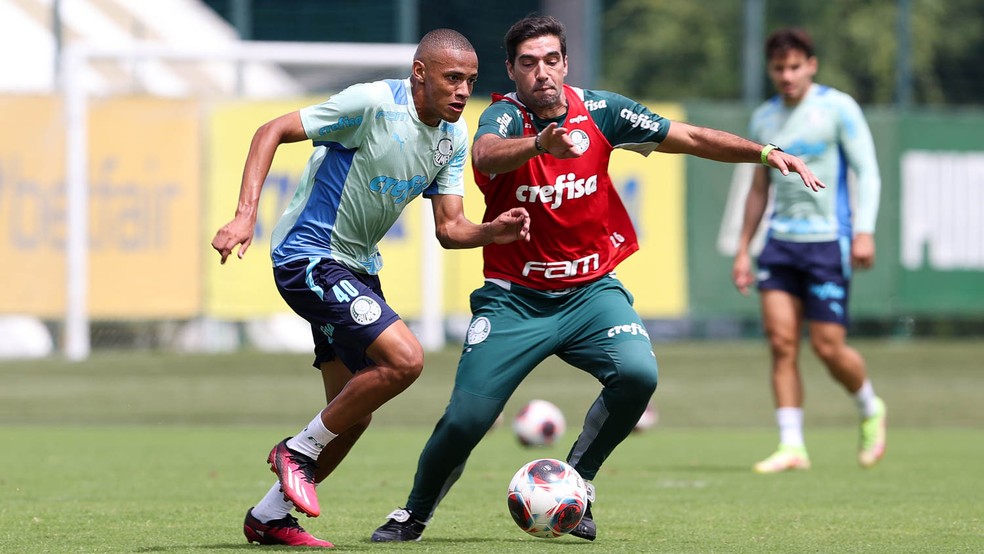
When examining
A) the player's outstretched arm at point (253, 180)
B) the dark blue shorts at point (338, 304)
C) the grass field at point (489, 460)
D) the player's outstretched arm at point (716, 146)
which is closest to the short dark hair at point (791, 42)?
the grass field at point (489, 460)

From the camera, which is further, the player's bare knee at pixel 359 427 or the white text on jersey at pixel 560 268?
the white text on jersey at pixel 560 268

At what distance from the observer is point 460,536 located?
21.7 feet

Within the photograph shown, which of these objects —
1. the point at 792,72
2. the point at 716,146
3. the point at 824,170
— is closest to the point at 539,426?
the point at 824,170

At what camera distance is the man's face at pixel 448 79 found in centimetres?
624

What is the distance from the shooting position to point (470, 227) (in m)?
6.25

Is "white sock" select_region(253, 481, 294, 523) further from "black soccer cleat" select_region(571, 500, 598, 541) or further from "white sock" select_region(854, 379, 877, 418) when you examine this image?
"white sock" select_region(854, 379, 877, 418)

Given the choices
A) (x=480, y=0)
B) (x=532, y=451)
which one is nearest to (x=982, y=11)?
(x=480, y=0)

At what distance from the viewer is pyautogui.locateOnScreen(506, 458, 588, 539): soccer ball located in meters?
6.20

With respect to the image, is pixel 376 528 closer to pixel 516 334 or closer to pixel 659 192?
pixel 516 334

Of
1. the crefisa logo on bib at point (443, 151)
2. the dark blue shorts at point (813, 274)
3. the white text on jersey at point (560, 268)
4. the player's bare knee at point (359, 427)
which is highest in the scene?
the crefisa logo on bib at point (443, 151)

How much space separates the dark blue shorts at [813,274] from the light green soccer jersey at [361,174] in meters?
3.99

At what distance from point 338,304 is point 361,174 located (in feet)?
1.86

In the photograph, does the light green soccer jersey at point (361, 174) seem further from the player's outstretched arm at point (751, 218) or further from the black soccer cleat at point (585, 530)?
the player's outstretched arm at point (751, 218)

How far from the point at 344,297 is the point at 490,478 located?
3462 millimetres
